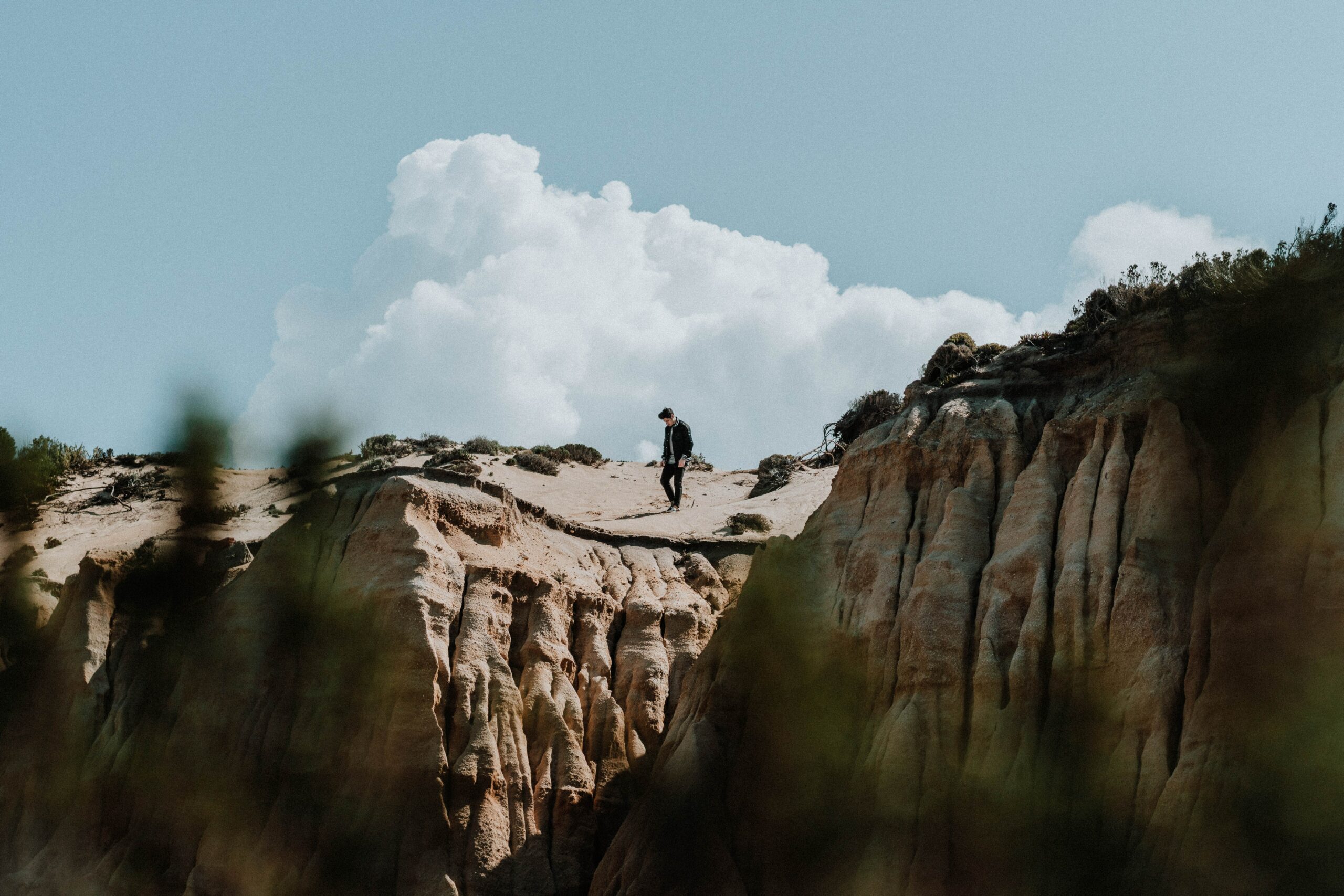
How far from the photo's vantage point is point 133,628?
1107 inches

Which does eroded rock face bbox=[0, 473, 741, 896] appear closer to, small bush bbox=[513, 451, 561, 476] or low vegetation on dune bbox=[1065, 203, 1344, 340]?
low vegetation on dune bbox=[1065, 203, 1344, 340]

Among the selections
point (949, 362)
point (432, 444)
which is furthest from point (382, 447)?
point (949, 362)

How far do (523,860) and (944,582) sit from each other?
8035 mm

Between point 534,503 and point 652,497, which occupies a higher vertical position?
point 652,497

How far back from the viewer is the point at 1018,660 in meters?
20.8

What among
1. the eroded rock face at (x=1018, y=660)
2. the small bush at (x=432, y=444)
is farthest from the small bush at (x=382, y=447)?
the eroded rock face at (x=1018, y=660)

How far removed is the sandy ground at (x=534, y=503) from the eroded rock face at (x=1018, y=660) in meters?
9.07

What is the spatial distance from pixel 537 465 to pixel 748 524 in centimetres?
1417

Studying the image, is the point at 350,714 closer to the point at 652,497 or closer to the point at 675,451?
the point at 675,451

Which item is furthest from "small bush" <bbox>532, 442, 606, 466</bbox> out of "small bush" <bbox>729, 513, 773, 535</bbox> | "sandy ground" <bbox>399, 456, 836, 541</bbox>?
"small bush" <bbox>729, 513, 773, 535</bbox>

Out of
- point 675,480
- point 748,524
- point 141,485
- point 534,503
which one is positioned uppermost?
point 675,480

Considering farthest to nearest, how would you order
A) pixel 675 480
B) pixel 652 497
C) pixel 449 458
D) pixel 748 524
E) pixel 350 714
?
pixel 449 458 → pixel 652 497 → pixel 675 480 → pixel 748 524 → pixel 350 714

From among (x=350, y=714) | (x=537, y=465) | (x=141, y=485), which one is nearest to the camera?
(x=350, y=714)

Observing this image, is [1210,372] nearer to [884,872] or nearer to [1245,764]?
[1245,764]
